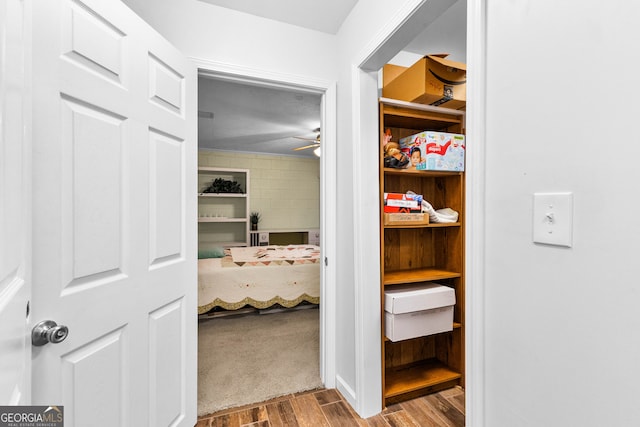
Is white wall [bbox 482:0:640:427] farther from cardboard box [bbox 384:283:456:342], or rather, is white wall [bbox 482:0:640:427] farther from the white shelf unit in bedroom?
the white shelf unit in bedroom

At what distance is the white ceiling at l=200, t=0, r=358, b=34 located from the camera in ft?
5.88

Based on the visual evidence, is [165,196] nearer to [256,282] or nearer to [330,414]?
[330,414]

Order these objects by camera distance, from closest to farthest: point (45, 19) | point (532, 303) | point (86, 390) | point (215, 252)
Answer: point (532, 303)
point (45, 19)
point (86, 390)
point (215, 252)

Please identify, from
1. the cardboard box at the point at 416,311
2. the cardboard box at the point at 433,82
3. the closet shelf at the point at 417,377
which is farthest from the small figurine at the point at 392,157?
the closet shelf at the point at 417,377

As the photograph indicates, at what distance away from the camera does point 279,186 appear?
248 inches

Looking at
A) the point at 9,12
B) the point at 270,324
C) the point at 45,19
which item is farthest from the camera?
the point at 270,324

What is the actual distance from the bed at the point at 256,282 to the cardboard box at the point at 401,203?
5.67ft

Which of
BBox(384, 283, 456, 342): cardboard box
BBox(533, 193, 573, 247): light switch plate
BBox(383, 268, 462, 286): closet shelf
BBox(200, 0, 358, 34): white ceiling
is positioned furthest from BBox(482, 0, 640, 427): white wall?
BBox(200, 0, 358, 34): white ceiling

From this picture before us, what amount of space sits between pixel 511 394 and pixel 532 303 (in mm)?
285

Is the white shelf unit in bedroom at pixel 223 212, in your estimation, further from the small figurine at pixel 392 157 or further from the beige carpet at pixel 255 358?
the small figurine at pixel 392 157

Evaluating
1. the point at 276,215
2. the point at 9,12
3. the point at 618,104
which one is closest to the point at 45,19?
the point at 9,12

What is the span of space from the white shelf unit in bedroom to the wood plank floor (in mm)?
4219

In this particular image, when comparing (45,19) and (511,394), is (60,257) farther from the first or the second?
(511,394)

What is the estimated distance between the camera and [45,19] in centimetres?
91
